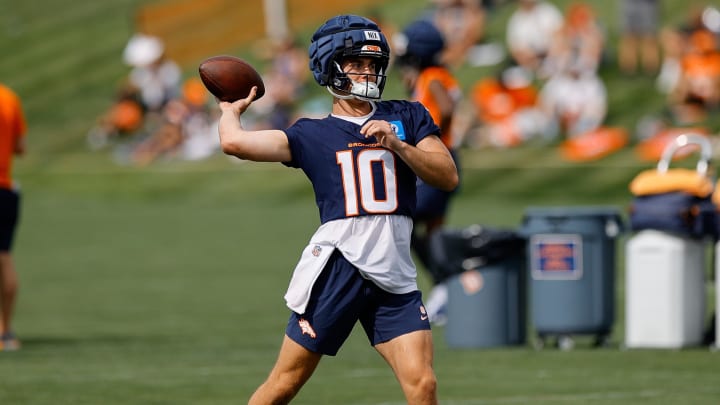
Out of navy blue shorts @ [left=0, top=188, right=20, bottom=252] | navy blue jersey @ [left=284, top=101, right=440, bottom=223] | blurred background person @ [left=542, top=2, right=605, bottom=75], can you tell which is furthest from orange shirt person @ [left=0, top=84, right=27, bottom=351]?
blurred background person @ [left=542, top=2, right=605, bottom=75]

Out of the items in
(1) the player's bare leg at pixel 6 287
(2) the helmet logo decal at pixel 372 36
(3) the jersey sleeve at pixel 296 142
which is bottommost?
(1) the player's bare leg at pixel 6 287

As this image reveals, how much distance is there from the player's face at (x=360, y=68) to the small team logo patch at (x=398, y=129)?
0.19 m

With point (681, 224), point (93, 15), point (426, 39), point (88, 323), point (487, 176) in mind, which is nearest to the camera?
point (681, 224)

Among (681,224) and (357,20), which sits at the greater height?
(357,20)

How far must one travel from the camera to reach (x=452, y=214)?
70.1ft

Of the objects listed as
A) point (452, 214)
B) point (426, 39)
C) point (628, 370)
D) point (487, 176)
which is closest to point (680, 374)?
point (628, 370)

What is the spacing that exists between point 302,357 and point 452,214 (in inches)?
596

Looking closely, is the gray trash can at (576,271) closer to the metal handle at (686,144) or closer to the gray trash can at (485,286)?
the gray trash can at (485,286)

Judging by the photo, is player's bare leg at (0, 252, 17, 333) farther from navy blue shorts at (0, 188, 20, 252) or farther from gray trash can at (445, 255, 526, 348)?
gray trash can at (445, 255, 526, 348)

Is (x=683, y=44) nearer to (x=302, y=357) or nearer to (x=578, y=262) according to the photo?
(x=578, y=262)

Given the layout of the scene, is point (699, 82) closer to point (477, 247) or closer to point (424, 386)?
point (477, 247)

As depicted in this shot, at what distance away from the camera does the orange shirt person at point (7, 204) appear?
10977mm

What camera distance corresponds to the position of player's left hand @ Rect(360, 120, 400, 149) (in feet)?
19.7

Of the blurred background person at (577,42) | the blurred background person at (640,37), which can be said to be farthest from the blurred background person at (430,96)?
the blurred background person at (640,37)
